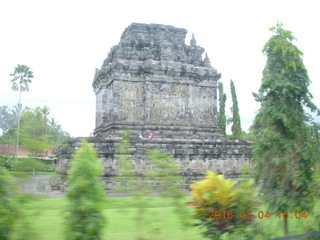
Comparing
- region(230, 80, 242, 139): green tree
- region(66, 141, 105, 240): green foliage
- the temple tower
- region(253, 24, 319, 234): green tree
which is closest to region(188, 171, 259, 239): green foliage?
region(66, 141, 105, 240): green foliage

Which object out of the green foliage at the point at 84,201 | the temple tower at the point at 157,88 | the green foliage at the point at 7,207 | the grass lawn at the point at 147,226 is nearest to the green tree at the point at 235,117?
the temple tower at the point at 157,88

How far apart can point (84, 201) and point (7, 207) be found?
2.30ft

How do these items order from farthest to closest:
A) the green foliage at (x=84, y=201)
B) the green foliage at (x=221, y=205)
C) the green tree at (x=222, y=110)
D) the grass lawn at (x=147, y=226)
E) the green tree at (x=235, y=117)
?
the green tree at (x=235, y=117) < the green tree at (x=222, y=110) < the grass lawn at (x=147, y=226) < the green foliage at (x=221, y=205) < the green foliage at (x=84, y=201)

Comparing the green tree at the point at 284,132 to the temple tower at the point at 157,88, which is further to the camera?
the temple tower at the point at 157,88

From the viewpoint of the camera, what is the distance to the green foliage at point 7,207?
10.4 feet

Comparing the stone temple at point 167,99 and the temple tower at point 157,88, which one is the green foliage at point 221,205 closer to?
the stone temple at point 167,99

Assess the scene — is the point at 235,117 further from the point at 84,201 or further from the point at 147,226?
the point at 84,201

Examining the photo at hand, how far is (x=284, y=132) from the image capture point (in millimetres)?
5277

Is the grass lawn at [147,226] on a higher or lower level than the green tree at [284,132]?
lower

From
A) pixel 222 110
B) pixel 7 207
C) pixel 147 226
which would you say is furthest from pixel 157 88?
pixel 7 207

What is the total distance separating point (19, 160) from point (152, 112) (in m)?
14.2

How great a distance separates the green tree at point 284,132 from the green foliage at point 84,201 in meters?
2.78

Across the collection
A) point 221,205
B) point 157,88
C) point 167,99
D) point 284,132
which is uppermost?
point 157,88

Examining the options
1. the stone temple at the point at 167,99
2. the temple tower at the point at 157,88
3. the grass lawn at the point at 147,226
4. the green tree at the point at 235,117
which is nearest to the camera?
the grass lawn at the point at 147,226
